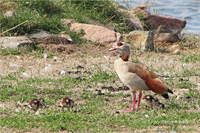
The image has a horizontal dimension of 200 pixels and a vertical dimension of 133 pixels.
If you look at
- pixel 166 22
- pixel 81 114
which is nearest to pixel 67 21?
pixel 166 22

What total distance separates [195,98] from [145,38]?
4422 mm

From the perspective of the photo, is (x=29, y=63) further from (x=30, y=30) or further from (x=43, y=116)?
(x=43, y=116)

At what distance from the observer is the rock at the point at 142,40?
1148 centimetres

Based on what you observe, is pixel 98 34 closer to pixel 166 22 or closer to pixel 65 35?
pixel 65 35

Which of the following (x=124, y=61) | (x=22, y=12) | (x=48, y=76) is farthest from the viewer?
(x=22, y=12)

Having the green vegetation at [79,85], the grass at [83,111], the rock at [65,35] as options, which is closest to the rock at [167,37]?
the green vegetation at [79,85]

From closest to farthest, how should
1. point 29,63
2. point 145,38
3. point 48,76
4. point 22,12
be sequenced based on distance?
point 48,76, point 29,63, point 145,38, point 22,12

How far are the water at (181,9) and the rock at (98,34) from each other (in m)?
6.03

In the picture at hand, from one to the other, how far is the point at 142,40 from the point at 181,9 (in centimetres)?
1069

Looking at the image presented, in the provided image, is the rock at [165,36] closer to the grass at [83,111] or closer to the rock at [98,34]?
the rock at [98,34]

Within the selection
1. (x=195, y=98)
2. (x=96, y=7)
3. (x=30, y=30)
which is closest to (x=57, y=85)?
(x=195, y=98)

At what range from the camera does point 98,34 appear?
475 inches

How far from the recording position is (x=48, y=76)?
874 centimetres

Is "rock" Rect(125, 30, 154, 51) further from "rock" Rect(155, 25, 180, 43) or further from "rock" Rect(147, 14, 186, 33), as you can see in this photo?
"rock" Rect(147, 14, 186, 33)
